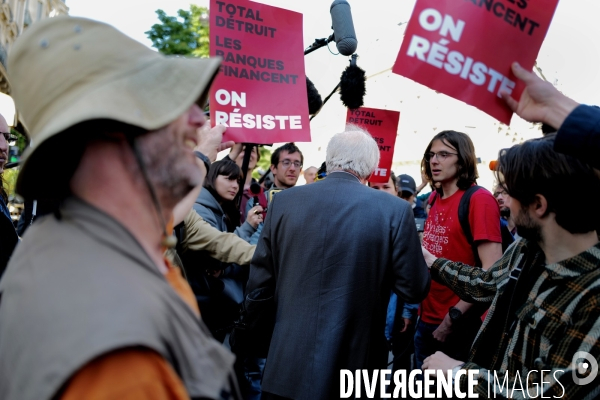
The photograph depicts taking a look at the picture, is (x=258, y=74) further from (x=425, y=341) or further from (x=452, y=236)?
(x=425, y=341)

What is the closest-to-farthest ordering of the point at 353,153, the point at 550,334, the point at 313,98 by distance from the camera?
the point at 550,334 < the point at 353,153 < the point at 313,98

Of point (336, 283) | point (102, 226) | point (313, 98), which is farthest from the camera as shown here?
point (313, 98)

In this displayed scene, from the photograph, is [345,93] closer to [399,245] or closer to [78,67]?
[399,245]

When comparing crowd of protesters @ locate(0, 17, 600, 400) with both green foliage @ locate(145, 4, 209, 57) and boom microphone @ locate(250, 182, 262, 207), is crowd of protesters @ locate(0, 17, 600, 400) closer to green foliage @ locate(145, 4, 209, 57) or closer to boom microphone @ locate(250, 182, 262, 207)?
boom microphone @ locate(250, 182, 262, 207)

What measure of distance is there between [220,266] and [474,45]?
8.10 ft

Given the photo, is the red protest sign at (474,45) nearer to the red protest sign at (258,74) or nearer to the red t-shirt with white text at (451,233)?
the red t-shirt with white text at (451,233)

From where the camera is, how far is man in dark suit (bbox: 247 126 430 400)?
284 centimetres

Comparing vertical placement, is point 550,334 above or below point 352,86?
below

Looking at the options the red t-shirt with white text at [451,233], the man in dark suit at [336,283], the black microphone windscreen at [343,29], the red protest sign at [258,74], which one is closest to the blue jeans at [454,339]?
the red t-shirt with white text at [451,233]

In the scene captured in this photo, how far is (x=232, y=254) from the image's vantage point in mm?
3631

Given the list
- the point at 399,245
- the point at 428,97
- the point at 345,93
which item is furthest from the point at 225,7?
the point at 428,97

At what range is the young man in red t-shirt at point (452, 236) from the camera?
3.34m

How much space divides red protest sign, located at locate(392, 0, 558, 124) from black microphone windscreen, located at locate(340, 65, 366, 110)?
261cm

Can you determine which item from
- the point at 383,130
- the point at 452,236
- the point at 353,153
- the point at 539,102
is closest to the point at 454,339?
the point at 452,236
